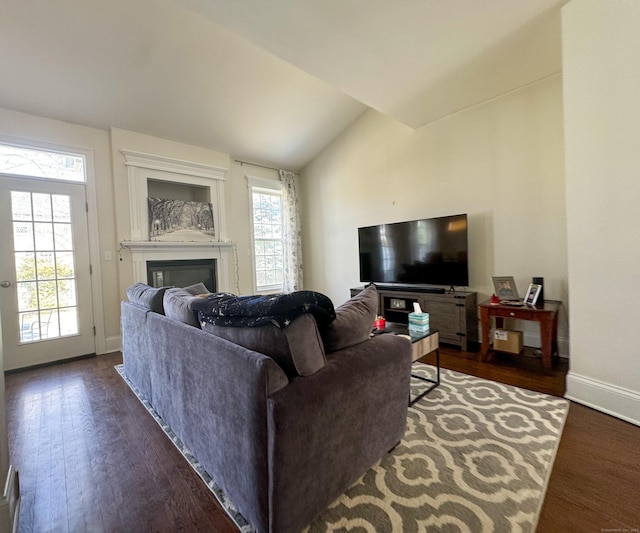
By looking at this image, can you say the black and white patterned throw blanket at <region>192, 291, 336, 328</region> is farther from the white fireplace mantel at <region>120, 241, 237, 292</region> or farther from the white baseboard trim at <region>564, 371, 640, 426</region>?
the white fireplace mantel at <region>120, 241, 237, 292</region>

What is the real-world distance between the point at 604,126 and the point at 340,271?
3.59m

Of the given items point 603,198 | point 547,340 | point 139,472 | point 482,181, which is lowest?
point 139,472

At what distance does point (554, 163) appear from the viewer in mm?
2799

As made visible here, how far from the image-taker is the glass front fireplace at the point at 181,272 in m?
3.86

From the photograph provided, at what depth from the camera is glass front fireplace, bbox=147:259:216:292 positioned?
3861 mm

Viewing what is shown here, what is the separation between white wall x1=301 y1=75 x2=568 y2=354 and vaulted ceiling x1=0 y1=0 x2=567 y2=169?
0.27 meters

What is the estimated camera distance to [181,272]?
4.12 meters

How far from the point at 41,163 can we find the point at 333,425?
4.14m

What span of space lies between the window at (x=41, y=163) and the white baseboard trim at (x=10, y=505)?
3.20 meters

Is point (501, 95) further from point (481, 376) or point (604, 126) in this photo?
point (481, 376)

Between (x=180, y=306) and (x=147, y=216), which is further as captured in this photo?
(x=147, y=216)

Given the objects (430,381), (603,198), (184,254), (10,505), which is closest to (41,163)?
(184,254)

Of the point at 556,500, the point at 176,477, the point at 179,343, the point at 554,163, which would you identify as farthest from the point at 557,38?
the point at 176,477

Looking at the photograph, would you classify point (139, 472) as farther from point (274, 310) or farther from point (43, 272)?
point (43, 272)
